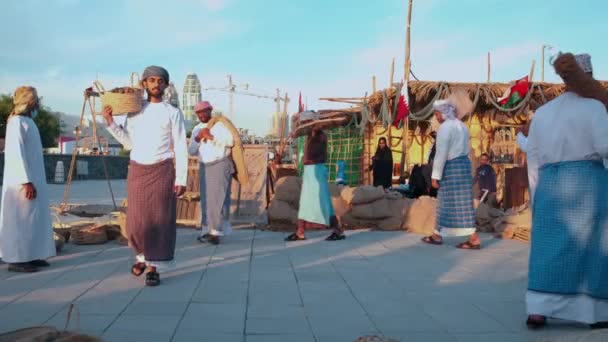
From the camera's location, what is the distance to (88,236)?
6.70m

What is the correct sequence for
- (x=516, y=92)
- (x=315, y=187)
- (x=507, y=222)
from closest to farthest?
(x=315, y=187), (x=507, y=222), (x=516, y=92)

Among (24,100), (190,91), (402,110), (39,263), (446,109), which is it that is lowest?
(39,263)

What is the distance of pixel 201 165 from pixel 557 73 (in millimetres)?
4554

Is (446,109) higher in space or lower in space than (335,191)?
higher

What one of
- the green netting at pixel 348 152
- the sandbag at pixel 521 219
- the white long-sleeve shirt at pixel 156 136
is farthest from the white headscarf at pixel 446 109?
the green netting at pixel 348 152

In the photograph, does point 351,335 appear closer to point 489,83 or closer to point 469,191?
point 469,191

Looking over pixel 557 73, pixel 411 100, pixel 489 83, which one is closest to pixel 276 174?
pixel 411 100

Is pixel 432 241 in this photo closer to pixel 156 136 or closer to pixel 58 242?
pixel 156 136

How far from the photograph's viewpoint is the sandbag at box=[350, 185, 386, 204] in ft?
28.5

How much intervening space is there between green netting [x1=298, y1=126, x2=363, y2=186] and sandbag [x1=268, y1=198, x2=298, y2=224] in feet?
20.3

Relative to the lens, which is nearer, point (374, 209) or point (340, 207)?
point (374, 209)

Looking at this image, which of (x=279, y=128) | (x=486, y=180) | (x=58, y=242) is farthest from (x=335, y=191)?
(x=279, y=128)

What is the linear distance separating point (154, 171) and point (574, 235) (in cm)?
311

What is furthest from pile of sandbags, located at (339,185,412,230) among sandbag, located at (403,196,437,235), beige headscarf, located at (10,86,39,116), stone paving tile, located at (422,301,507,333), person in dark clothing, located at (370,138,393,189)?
beige headscarf, located at (10,86,39,116)
